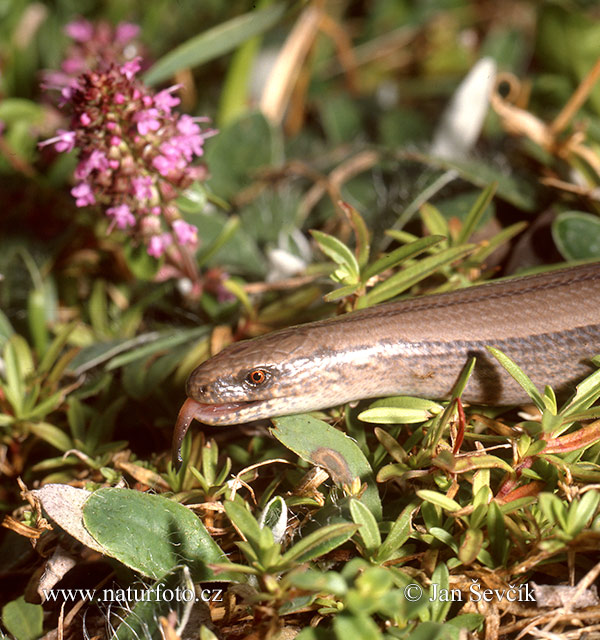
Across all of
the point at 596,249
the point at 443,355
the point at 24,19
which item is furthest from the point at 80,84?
the point at 24,19

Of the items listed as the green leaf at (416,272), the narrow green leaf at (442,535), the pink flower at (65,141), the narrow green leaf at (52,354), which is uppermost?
the pink flower at (65,141)

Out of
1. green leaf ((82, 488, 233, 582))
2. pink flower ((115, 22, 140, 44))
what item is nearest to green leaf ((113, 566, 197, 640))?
green leaf ((82, 488, 233, 582))

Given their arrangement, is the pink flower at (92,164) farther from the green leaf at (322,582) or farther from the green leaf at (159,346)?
the green leaf at (322,582)

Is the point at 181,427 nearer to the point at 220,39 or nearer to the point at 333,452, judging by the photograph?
the point at 333,452

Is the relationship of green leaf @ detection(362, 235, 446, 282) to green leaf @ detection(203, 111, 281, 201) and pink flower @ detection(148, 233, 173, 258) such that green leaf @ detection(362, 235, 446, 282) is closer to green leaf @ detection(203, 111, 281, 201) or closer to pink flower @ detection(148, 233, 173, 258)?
pink flower @ detection(148, 233, 173, 258)

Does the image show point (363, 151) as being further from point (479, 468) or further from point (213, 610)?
point (213, 610)

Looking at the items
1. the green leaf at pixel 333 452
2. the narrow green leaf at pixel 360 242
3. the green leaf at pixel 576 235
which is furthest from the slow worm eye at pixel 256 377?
the green leaf at pixel 576 235
